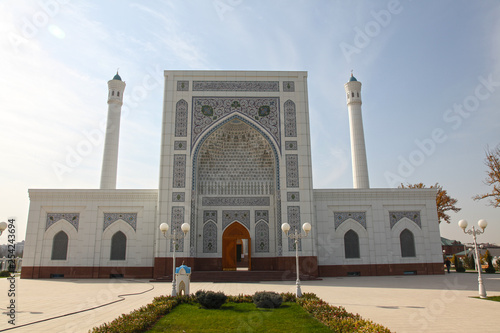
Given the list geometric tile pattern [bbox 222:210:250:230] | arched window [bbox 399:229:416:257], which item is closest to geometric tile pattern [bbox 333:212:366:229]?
arched window [bbox 399:229:416:257]

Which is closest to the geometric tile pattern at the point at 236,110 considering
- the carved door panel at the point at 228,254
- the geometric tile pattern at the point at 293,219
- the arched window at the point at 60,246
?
the geometric tile pattern at the point at 293,219

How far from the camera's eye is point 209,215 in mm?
15828

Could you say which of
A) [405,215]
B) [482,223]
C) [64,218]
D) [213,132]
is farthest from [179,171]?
[482,223]

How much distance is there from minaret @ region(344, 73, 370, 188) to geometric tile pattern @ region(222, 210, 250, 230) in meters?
6.38

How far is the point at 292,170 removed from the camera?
48.6ft

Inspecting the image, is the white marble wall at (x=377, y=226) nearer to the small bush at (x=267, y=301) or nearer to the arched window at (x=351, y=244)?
the arched window at (x=351, y=244)

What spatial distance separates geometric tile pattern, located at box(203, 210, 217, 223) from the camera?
15.8 metres

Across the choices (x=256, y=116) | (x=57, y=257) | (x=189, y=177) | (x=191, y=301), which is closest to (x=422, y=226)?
(x=256, y=116)

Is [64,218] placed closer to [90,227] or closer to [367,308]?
[90,227]

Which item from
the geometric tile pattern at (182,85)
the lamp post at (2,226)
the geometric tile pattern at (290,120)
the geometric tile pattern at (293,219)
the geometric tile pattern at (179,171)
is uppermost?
the geometric tile pattern at (182,85)

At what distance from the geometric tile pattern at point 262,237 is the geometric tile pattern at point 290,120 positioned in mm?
4096

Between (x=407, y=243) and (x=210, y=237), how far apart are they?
8.51 m

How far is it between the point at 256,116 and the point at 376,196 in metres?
6.28

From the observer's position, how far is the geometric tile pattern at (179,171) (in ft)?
47.3
